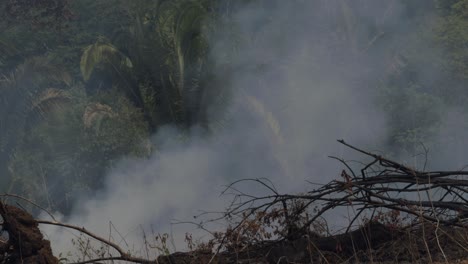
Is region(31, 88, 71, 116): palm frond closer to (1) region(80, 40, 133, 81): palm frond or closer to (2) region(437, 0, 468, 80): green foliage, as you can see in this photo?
(1) region(80, 40, 133, 81): palm frond

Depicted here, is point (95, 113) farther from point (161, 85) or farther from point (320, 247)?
point (320, 247)

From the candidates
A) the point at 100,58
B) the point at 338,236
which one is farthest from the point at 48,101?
the point at 338,236

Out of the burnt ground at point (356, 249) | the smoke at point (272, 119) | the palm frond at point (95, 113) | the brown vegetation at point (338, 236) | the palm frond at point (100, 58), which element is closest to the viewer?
the brown vegetation at point (338, 236)

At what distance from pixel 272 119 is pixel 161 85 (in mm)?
3456

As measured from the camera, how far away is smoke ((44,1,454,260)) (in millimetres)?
21641

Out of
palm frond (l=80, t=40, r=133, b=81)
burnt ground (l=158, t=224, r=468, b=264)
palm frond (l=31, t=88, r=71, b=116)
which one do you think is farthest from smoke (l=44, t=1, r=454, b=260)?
burnt ground (l=158, t=224, r=468, b=264)

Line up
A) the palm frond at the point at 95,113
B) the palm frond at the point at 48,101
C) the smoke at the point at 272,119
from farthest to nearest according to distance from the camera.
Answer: the smoke at the point at 272,119 < the palm frond at the point at 95,113 < the palm frond at the point at 48,101

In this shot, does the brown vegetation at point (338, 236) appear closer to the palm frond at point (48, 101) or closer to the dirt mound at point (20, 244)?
the dirt mound at point (20, 244)

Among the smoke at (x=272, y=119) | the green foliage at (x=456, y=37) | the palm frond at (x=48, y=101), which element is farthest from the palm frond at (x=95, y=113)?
the green foliage at (x=456, y=37)

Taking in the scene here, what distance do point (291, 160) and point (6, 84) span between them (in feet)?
26.9

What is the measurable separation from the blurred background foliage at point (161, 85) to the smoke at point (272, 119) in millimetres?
140

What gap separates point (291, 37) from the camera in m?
23.8

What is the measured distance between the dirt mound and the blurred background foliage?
15.2m

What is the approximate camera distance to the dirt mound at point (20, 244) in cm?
452
